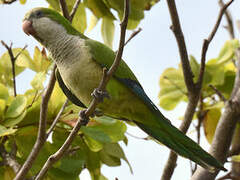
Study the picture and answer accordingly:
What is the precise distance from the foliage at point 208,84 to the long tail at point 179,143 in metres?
0.62

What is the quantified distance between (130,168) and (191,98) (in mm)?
570

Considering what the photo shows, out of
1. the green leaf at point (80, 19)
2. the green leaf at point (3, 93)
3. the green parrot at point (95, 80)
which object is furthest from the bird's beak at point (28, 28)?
the green leaf at point (3, 93)

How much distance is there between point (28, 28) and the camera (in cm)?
216

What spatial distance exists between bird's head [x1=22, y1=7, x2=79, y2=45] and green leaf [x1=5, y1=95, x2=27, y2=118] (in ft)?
1.31

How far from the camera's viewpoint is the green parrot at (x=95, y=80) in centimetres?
198

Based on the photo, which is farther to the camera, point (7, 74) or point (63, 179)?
point (7, 74)

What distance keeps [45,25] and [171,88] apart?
1.09 meters

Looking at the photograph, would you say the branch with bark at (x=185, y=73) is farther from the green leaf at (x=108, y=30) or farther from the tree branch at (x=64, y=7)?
the tree branch at (x=64, y=7)

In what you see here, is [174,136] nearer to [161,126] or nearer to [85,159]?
[161,126]

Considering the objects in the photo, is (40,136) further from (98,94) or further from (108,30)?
Answer: (108,30)

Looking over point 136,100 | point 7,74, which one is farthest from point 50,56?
point 136,100

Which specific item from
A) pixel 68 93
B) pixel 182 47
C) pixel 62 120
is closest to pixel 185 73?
pixel 182 47

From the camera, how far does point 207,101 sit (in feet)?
9.21

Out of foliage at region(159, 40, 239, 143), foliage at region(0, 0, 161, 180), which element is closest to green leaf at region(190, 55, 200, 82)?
foliage at region(159, 40, 239, 143)
